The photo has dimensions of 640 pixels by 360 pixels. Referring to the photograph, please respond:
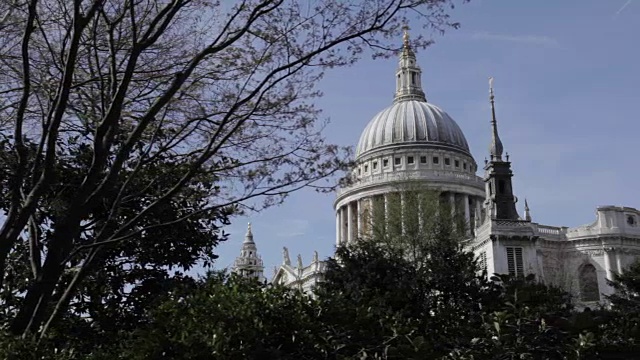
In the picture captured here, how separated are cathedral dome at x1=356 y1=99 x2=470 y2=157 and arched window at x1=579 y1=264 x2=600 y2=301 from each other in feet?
95.8

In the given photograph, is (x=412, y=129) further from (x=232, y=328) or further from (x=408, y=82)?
(x=232, y=328)

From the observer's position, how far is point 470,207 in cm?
7425

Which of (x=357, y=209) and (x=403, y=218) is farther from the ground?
(x=357, y=209)

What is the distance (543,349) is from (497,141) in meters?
47.9

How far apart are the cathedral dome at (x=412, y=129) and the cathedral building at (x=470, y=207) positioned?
11cm

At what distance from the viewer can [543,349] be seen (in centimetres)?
887

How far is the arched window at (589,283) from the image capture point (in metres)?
50.2

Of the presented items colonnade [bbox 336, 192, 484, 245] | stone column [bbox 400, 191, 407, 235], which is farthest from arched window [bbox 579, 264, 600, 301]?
colonnade [bbox 336, 192, 484, 245]

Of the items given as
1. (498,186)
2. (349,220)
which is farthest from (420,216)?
(349,220)

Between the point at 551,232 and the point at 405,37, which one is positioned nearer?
the point at 405,37

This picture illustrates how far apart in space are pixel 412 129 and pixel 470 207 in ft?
35.9

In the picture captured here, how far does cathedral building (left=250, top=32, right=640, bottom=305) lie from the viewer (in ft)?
159

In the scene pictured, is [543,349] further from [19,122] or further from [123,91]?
[19,122]

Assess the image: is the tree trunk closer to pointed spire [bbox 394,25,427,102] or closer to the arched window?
the arched window
